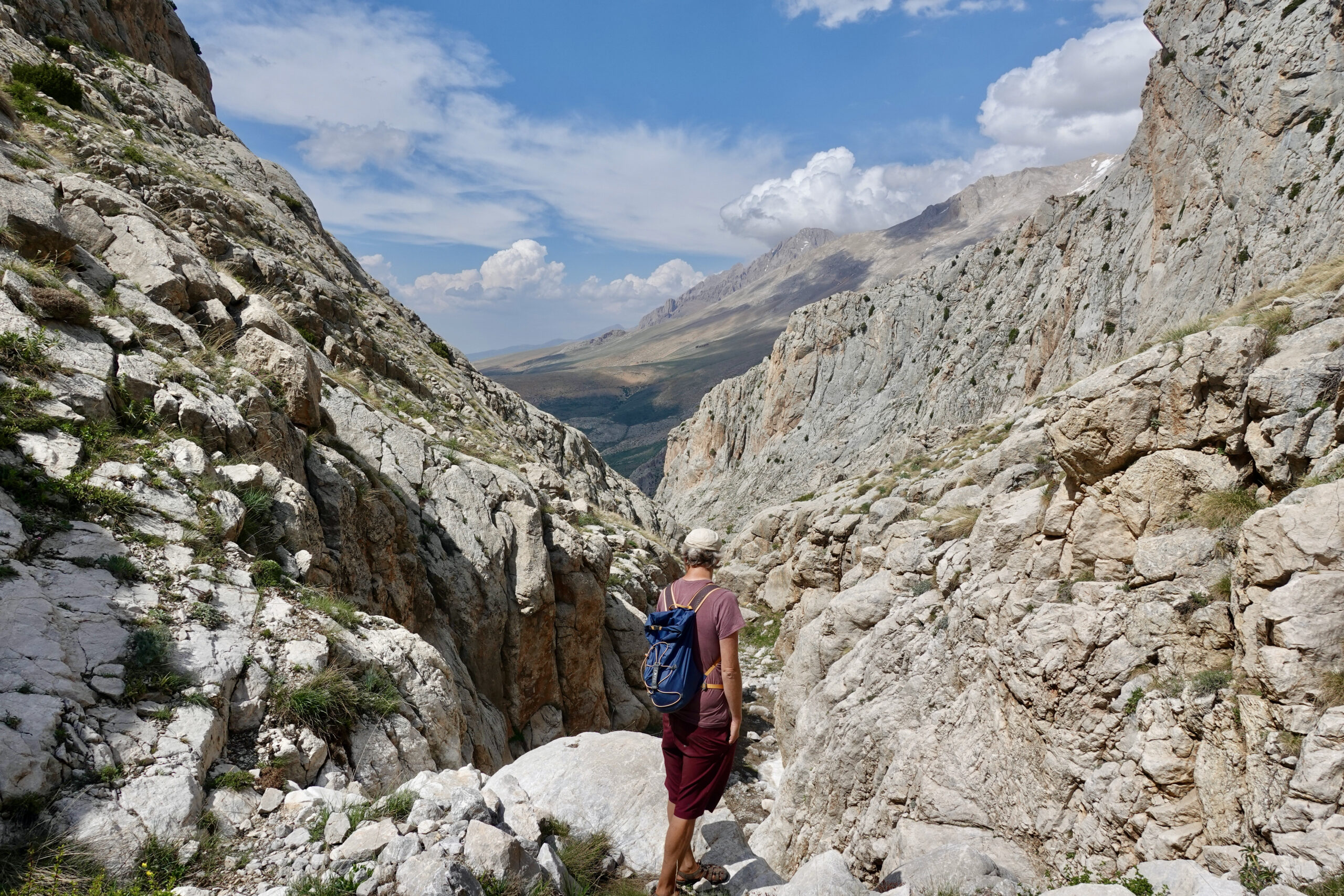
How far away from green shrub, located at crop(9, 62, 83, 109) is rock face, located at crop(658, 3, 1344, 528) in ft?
101

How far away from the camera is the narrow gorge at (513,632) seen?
520cm

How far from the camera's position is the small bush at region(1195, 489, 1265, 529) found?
7.73 meters

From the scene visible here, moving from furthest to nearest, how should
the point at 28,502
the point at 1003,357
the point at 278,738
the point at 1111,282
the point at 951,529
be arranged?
the point at 1003,357 → the point at 1111,282 → the point at 951,529 → the point at 28,502 → the point at 278,738

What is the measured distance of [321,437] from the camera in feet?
43.4

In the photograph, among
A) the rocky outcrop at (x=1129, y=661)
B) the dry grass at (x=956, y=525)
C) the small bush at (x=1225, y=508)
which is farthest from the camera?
the dry grass at (x=956, y=525)

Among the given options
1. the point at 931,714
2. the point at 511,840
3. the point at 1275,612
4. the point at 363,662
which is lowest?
the point at 931,714

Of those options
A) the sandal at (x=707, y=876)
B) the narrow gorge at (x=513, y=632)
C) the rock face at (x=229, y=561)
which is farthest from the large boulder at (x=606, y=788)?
the rock face at (x=229, y=561)

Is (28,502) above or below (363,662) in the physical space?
above

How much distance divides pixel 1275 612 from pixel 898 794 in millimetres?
5986

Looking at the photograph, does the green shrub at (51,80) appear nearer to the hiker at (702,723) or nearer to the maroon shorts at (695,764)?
the hiker at (702,723)

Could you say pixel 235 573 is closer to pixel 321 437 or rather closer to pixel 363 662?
pixel 363 662

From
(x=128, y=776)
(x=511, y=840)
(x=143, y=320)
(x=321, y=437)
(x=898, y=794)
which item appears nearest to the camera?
(x=128, y=776)

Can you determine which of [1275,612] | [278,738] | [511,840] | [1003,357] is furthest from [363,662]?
[1003,357]

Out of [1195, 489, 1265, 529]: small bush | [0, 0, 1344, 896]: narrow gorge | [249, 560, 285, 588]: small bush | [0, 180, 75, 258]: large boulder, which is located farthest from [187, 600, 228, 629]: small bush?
[1195, 489, 1265, 529]: small bush
